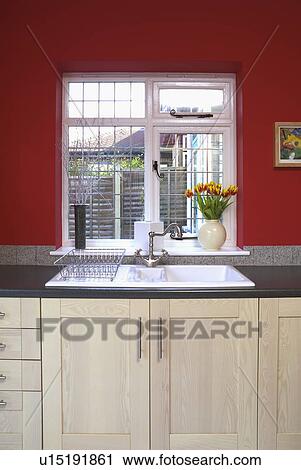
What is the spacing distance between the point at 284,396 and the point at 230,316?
435 mm

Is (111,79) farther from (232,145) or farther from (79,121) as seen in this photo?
(232,145)

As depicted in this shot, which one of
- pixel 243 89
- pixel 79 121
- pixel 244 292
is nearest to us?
pixel 244 292

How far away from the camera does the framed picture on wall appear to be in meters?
2.82

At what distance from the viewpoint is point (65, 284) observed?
2229 millimetres

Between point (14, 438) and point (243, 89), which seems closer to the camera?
point (14, 438)

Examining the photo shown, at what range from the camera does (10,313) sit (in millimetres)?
2201

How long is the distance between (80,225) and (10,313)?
0.85m

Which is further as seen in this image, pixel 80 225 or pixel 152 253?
pixel 80 225

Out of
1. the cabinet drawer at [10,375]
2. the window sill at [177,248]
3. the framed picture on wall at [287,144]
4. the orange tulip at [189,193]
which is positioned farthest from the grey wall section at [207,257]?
the cabinet drawer at [10,375]

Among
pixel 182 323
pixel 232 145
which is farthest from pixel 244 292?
pixel 232 145

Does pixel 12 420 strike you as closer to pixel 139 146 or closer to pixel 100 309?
pixel 100 309

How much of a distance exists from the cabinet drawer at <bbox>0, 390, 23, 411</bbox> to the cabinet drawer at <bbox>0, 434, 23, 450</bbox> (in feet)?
0.41

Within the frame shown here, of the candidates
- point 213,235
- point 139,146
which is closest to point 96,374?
point 213,235

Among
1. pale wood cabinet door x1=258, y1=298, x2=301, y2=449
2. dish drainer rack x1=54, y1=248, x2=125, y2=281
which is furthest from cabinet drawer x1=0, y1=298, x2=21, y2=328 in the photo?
pale wood cabinet door x1=258, y1=298, x2=301, y2=449
